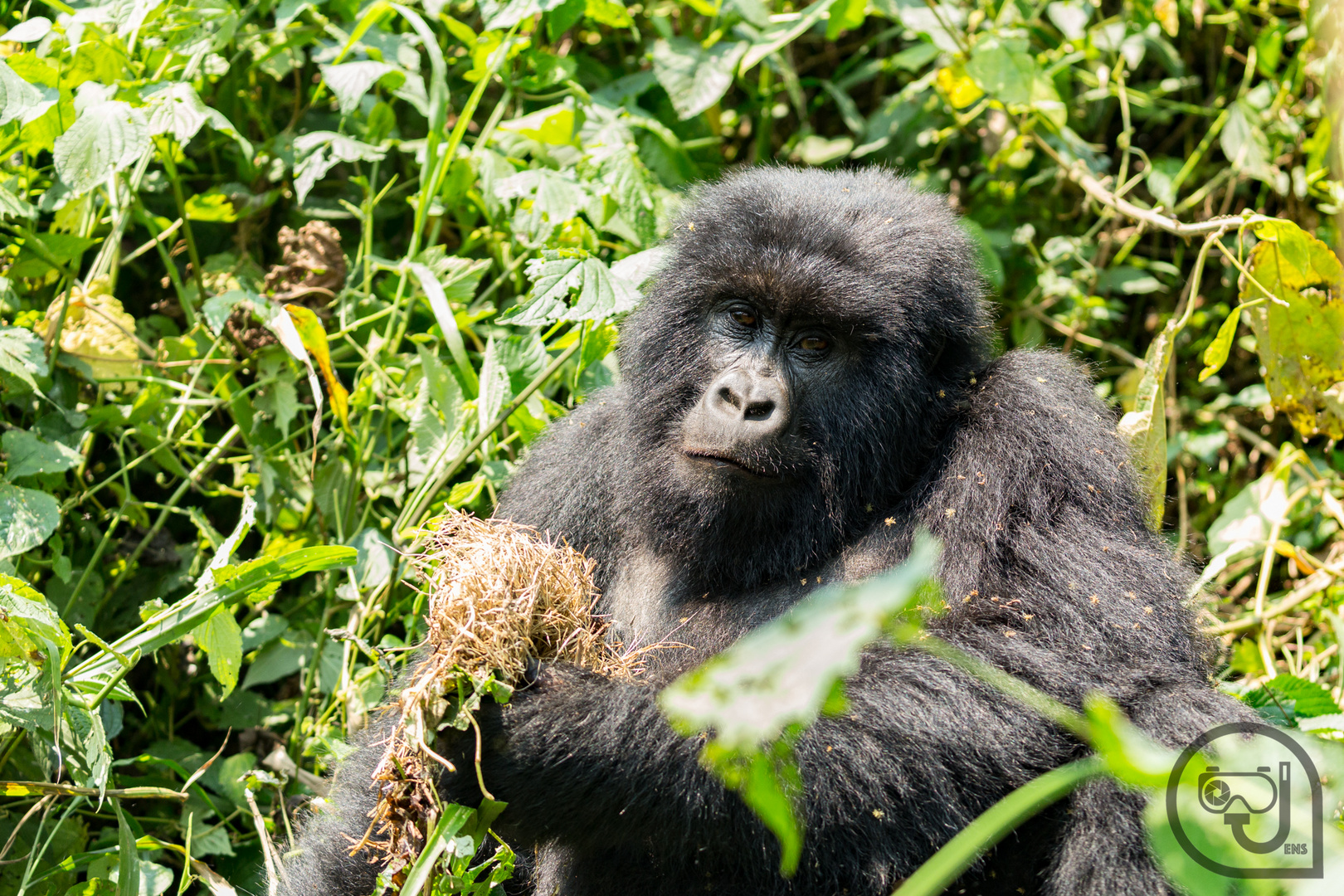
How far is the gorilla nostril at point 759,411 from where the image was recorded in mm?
2674

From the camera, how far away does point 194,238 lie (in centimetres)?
431

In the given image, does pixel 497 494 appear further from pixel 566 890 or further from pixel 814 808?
pixel 814 808

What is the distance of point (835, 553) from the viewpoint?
9.11 ft

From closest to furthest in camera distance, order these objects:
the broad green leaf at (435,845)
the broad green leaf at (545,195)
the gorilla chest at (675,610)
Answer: the broad green leaf at (435,845), the gorilla chest at (675,610), the broad green leaf at (545,195)

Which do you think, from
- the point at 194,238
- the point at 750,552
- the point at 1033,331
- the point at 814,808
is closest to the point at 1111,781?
the point at 814,808

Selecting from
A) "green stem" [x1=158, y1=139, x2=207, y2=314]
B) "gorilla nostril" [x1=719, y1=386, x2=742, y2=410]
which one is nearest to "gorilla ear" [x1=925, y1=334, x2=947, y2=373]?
"gorilla nostril" [x1=719, y1=386, x2=742, y2=410]

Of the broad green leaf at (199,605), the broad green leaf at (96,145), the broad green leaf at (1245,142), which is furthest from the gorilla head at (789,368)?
the broad green leaf at (1245,142)

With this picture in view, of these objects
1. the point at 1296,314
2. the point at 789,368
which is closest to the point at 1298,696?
the point at 1296,314

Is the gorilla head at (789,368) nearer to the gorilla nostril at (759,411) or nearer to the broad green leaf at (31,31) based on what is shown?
the gorilla nostril at (759,411)

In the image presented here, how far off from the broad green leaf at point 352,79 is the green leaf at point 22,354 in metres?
1.09

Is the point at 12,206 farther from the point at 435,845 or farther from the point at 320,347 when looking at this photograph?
the point at 435,845

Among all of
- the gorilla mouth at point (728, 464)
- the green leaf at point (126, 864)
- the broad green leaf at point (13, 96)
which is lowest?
the green leaf at point (126, 864)

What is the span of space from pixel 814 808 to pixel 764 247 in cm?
134

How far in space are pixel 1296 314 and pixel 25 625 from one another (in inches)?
127
